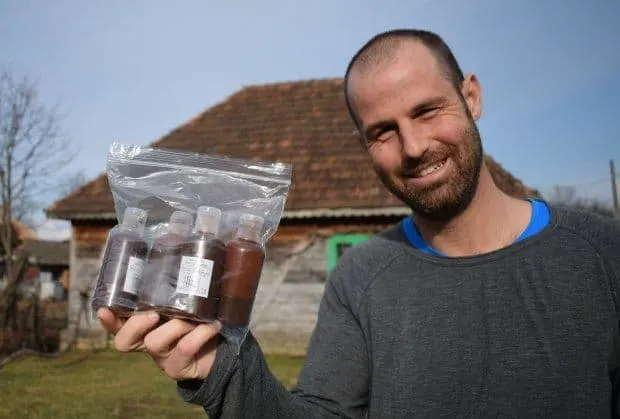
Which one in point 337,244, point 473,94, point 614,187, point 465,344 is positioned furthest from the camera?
point 614,187

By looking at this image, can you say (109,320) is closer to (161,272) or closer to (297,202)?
(161,272)

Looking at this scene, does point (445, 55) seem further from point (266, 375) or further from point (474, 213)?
point (266, 375)

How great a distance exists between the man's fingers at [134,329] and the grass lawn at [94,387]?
542 cm

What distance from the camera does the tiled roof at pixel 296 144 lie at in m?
10.6

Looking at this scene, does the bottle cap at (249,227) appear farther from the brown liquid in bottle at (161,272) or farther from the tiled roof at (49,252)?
the tiled roof at (49,252)

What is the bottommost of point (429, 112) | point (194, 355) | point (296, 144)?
point (194, 355)

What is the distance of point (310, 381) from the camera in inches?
73.3

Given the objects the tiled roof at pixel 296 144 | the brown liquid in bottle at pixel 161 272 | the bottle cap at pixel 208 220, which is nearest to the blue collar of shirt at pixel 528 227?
the bottle cap at pixel 208 220

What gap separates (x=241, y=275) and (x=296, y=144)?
10877 millimetres

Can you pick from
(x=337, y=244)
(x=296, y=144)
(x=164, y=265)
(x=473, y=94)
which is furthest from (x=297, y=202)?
(x=164, y=265)

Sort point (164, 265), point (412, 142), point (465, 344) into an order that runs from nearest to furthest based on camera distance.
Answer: point (164, 265), point (465, 344), point (412, 142)

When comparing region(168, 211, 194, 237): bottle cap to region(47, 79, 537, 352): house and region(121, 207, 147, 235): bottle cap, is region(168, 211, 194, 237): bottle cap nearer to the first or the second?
region(121, 207, 147, 235): bottle cap

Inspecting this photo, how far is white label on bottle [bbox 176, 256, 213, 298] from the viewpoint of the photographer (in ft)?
4.59

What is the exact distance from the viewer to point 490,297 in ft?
5.67
